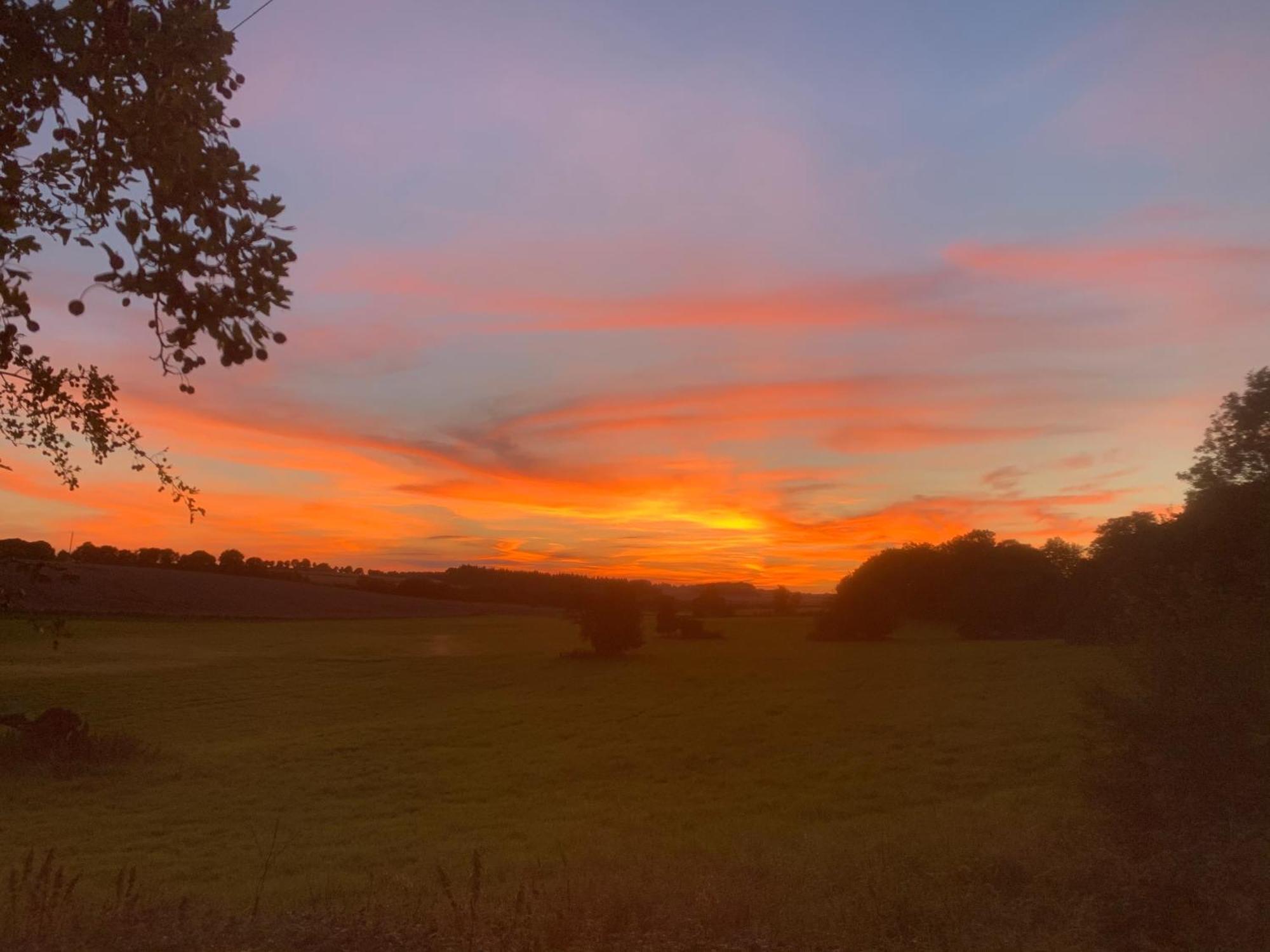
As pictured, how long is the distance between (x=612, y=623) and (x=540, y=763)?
3819 centimetres

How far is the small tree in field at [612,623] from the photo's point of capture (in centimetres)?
6388

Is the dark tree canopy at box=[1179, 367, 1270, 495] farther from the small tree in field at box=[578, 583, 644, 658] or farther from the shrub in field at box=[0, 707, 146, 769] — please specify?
the small tree in field at box=[578, 583, 644, 658]

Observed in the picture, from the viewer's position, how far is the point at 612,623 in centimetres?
6419

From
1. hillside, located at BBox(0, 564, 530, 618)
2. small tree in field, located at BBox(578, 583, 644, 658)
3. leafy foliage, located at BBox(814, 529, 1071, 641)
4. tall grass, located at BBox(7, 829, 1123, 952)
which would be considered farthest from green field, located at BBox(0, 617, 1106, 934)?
hillside, located at BBox(0, 564, 530, 618)

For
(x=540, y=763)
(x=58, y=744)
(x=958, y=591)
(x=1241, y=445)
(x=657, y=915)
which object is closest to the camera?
(x=657, y=915)

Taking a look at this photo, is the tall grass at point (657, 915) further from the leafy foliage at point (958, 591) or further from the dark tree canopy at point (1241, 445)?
the leafy foliage at point (958, 591)

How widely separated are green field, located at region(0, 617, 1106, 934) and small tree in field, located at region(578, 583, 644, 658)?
6.49 m

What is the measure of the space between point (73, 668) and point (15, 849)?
40096mm

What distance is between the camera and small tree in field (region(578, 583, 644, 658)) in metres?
63.9

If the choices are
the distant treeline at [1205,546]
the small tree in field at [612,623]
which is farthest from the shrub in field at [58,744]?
the small tree in field at [612,623]

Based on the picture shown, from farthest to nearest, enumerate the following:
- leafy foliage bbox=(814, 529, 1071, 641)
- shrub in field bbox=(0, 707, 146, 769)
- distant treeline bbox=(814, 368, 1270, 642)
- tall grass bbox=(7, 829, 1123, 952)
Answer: leafy foliage bbox=(814, 529, 1071, 641) < shrub in field bbox=(0, 707, 146, 769) < distant treeline bbox=(814, 368, 1270, 642) < tall grass bbox=(7, 829, 1123, 952)

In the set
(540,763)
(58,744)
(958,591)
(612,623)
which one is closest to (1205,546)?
(540,763)

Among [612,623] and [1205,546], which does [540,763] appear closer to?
[1205,546]

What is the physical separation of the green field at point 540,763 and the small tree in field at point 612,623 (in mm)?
6490
